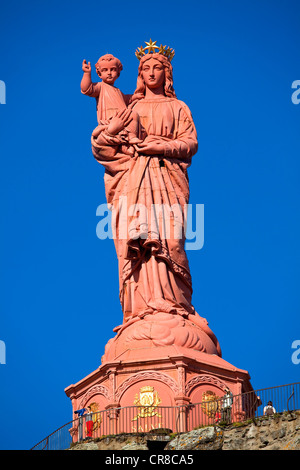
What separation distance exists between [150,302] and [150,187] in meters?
4.07

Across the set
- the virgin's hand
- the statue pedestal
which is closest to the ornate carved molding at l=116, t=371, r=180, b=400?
the statue pedestal

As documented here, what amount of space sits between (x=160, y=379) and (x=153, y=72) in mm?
11777

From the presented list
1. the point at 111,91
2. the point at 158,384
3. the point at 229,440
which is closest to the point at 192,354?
the point at 158,384

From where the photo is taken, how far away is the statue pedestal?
149 feet

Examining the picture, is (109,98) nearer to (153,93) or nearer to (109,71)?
(109,71)

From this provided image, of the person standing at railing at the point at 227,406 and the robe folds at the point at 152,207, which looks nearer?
the person standing at railing at the point at 227,406

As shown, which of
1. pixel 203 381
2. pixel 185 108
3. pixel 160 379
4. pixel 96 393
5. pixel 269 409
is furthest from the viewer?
pixel 185 108

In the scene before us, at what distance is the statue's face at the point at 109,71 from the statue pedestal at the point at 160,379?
9.35 m

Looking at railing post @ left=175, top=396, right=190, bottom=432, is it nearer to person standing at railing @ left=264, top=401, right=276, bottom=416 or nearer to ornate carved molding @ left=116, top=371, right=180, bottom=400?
ornate carved molding @ left=116, top=371, right=180, bottom=400

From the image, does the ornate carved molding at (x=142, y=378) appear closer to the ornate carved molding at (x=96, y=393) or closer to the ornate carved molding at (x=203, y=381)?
the ornate carved molding at (x=96, y=393)

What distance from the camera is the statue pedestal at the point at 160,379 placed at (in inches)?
1785

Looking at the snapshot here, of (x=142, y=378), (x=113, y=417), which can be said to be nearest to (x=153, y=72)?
(x=142, y=378)

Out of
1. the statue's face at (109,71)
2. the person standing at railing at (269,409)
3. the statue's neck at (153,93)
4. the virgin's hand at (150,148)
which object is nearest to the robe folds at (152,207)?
the virgin's hand at (150,148)

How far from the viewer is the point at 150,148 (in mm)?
50750
